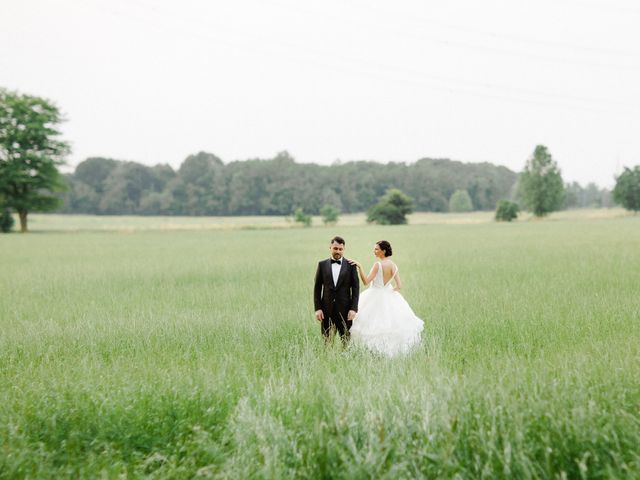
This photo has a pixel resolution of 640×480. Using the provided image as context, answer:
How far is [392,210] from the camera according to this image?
245ft

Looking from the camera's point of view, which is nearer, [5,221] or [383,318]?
[383,318]

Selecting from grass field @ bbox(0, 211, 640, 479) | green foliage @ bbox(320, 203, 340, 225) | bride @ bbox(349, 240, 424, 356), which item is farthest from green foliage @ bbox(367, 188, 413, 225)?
bride @ bbox(349, 240, 424, 356)

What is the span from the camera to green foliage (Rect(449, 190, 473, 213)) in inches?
3912

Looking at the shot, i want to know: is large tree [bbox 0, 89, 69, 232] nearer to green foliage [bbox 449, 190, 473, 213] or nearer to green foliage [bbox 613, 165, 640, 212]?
green foliage [bbox 449, 190, 473, 213]

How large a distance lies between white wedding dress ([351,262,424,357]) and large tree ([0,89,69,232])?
6247 centimetres

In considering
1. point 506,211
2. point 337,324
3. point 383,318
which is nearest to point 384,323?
point 383,318

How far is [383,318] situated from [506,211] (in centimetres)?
8039

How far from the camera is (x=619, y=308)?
995 centimetres

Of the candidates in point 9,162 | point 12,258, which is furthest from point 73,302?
point 9,162

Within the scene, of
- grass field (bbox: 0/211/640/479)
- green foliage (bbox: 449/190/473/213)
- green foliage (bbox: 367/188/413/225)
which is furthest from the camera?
green foliage (bbox: 449/190/473/213)

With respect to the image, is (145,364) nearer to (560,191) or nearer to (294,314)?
(294,314)

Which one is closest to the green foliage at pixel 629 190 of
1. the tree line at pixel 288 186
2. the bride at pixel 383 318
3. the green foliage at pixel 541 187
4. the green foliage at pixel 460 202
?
the tree line at pixel 288 186

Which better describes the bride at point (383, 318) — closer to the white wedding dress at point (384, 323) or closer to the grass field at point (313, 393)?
the white wedding dress at point (384, 323)

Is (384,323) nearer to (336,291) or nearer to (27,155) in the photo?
(336,291)
